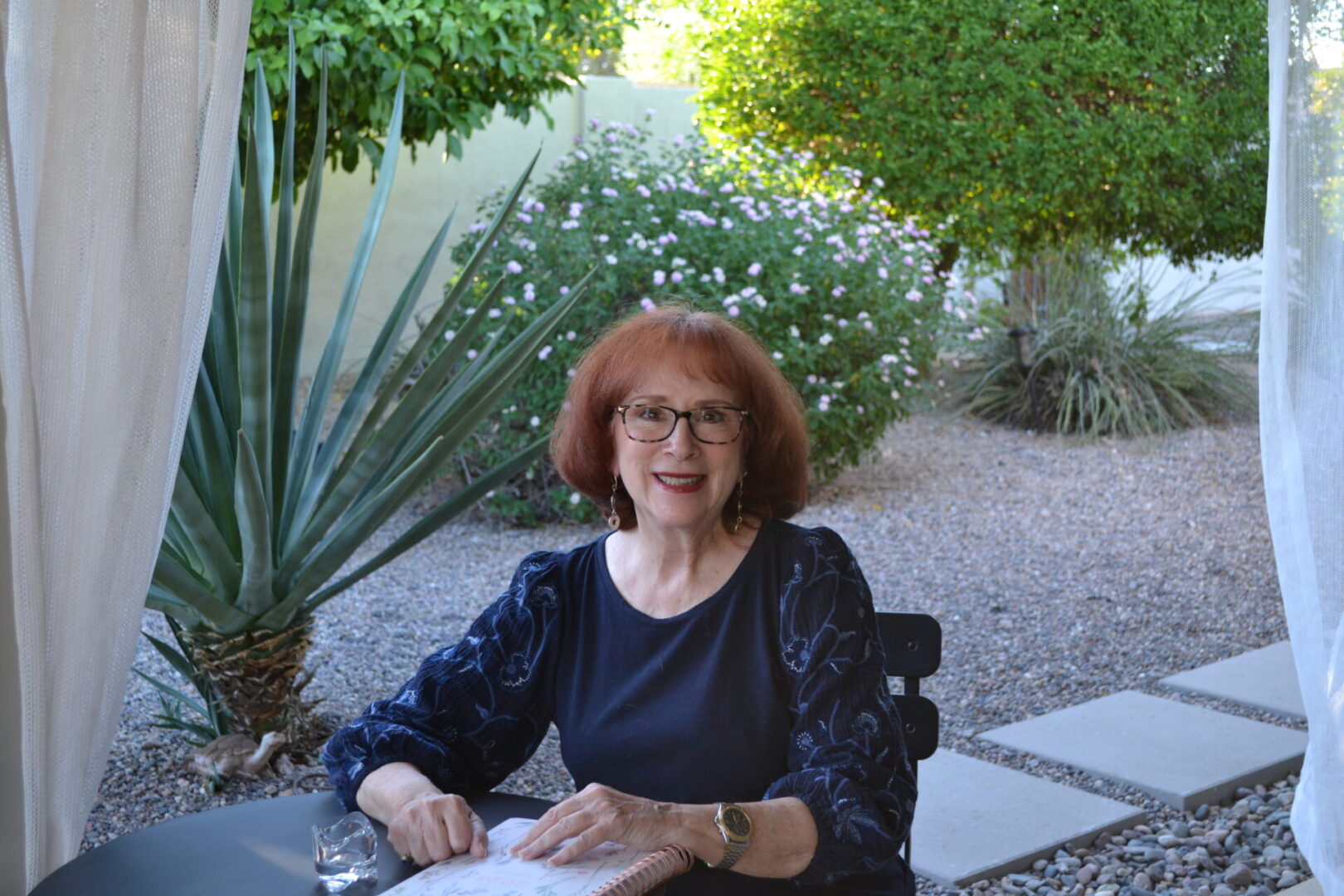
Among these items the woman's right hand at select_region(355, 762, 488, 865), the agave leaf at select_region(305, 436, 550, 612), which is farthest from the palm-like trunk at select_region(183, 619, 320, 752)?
the woman's right hand at select_region(355, 762, 488, 865)

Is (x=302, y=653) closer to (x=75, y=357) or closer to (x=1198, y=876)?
(x=75, y=357)

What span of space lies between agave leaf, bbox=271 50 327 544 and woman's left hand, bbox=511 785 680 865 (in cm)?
170

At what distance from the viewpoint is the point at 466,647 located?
7.02 feet

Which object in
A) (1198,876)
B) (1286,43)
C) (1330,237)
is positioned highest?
(1286,43)

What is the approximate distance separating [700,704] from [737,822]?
26 centimetres

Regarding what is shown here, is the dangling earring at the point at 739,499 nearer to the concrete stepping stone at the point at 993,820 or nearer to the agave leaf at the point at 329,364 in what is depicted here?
the concrete stepping stone at the point at 993,820

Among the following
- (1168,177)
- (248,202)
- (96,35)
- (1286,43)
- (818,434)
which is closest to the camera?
(96,35)

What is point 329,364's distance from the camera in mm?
3404

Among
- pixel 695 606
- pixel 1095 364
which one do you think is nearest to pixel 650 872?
pixel 695 606

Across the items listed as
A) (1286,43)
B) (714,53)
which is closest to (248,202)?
(1286,43)

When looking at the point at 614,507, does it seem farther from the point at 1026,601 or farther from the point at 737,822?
the point at 1026,601

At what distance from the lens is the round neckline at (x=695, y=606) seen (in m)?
2.07

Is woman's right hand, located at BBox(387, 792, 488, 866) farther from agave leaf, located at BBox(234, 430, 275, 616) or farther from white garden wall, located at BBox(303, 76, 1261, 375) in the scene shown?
white garden wall, located at BBox(303, 76, 1261, 375)

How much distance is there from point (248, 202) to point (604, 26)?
512cm
